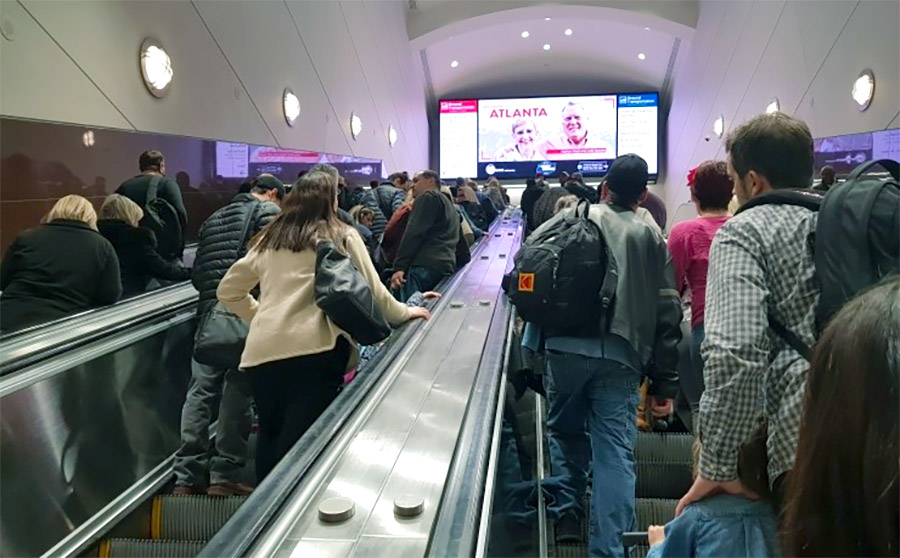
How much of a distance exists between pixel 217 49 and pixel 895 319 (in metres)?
7.84

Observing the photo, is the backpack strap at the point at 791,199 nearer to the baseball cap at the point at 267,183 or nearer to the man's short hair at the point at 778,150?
the man's short hair at the point at 778,150

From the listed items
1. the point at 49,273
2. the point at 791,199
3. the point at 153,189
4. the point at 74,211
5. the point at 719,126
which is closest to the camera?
the point at 791,199

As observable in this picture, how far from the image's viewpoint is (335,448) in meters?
2.05

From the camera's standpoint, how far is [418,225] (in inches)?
185

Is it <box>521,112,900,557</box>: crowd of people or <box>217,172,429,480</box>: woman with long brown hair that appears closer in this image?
<box>521,112,900,557</box>: crowd of people

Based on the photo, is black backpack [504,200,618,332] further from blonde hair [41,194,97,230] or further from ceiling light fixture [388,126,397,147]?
ceiling light fixture [388,126,397,147]

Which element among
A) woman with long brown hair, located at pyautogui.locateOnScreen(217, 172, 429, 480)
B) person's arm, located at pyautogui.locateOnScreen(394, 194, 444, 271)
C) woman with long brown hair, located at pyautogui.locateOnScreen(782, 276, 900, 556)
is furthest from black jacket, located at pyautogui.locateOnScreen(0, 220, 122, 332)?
woman with long brown hair, located at pyautogui.locateOnScreen(782, 276, 900, 556)

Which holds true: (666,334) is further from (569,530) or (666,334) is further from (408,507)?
(408,507)

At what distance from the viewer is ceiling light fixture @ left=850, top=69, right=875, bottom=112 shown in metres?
7.68

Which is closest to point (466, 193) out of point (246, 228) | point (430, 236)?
point (430, 236)

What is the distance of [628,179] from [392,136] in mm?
13601

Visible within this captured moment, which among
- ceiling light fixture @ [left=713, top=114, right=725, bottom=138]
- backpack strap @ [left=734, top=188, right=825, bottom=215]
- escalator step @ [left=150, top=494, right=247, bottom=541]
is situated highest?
ceiling light fixture @ [left=713, top=114, right=725, bottom=138]

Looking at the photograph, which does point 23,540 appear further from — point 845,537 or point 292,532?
point 845,537

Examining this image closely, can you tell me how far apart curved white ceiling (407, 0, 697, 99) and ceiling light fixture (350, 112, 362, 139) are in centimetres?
499
